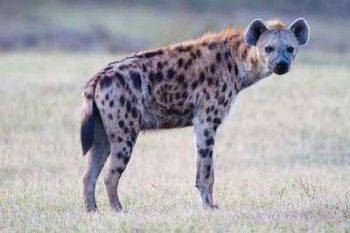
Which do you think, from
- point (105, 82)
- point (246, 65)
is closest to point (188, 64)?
point (246, 65)

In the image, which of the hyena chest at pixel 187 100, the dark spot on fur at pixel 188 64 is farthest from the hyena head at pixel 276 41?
the dark spot on fur at pixel 188 64

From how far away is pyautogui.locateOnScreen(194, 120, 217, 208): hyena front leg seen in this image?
9875 millimetres

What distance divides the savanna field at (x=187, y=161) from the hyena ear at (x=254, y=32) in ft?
2.56

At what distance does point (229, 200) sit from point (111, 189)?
4.72 ft

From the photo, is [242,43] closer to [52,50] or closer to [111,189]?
[111,189]

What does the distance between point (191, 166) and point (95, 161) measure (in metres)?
3.77

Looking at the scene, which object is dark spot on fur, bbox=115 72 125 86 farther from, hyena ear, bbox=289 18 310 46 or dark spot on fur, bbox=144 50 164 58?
hyena ear, bbox=289 18 310 46

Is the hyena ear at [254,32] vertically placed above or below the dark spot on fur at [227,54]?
above

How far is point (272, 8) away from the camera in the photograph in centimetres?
4953

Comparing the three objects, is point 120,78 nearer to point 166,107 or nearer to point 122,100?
point 122,100

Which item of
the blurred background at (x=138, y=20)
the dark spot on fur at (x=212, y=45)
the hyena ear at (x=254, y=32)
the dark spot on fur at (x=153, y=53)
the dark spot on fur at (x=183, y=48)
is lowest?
the blurred background at (x=138, y=20)

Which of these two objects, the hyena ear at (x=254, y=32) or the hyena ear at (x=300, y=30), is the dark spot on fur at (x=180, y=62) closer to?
the hyena ear at (x=254, y=32)

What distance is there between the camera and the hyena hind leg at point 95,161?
378 inches

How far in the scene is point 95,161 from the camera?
978 centimetres
